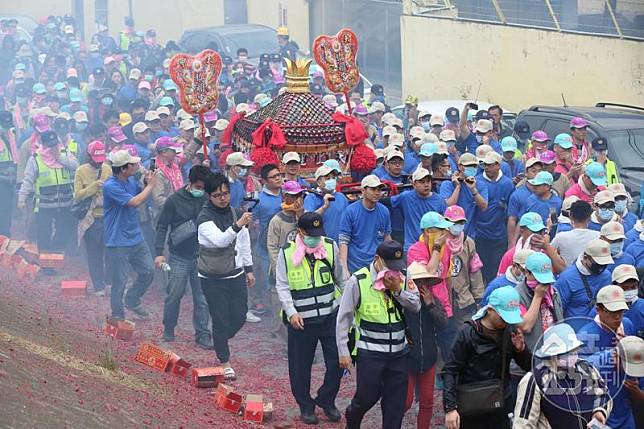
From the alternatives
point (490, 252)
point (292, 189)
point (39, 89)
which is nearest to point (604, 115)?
point (490, 252)

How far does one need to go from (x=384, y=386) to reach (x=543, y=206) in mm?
3623

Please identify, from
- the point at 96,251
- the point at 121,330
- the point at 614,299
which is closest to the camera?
the point at 614,299

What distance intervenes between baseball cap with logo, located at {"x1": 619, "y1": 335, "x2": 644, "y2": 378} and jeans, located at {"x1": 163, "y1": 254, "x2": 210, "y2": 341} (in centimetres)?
588

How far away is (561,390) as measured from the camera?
23.1 feet

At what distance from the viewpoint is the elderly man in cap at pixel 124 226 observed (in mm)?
13008

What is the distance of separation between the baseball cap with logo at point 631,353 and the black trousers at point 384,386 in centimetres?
203

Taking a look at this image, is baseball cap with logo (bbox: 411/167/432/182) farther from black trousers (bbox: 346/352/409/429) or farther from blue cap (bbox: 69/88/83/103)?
blue cap (bbox: 69/88/83/103)

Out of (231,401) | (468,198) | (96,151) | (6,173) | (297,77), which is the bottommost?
(231,401)

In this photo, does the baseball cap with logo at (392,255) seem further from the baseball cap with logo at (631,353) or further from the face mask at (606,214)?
the face mask at (606,214)

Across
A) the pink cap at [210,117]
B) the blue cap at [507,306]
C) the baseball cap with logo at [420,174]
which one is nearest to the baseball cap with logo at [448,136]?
the pink cap at [210,117]

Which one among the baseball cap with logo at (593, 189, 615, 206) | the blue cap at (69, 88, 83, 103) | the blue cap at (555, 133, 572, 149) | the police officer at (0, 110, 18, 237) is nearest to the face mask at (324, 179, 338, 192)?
the baseball cap with logo at (593, 189, 615, 206)

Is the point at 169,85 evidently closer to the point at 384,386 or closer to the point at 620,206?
the point at 620,206

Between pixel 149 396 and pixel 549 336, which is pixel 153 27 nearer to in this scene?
pixel 149 396

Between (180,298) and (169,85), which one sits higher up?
(169,85)
